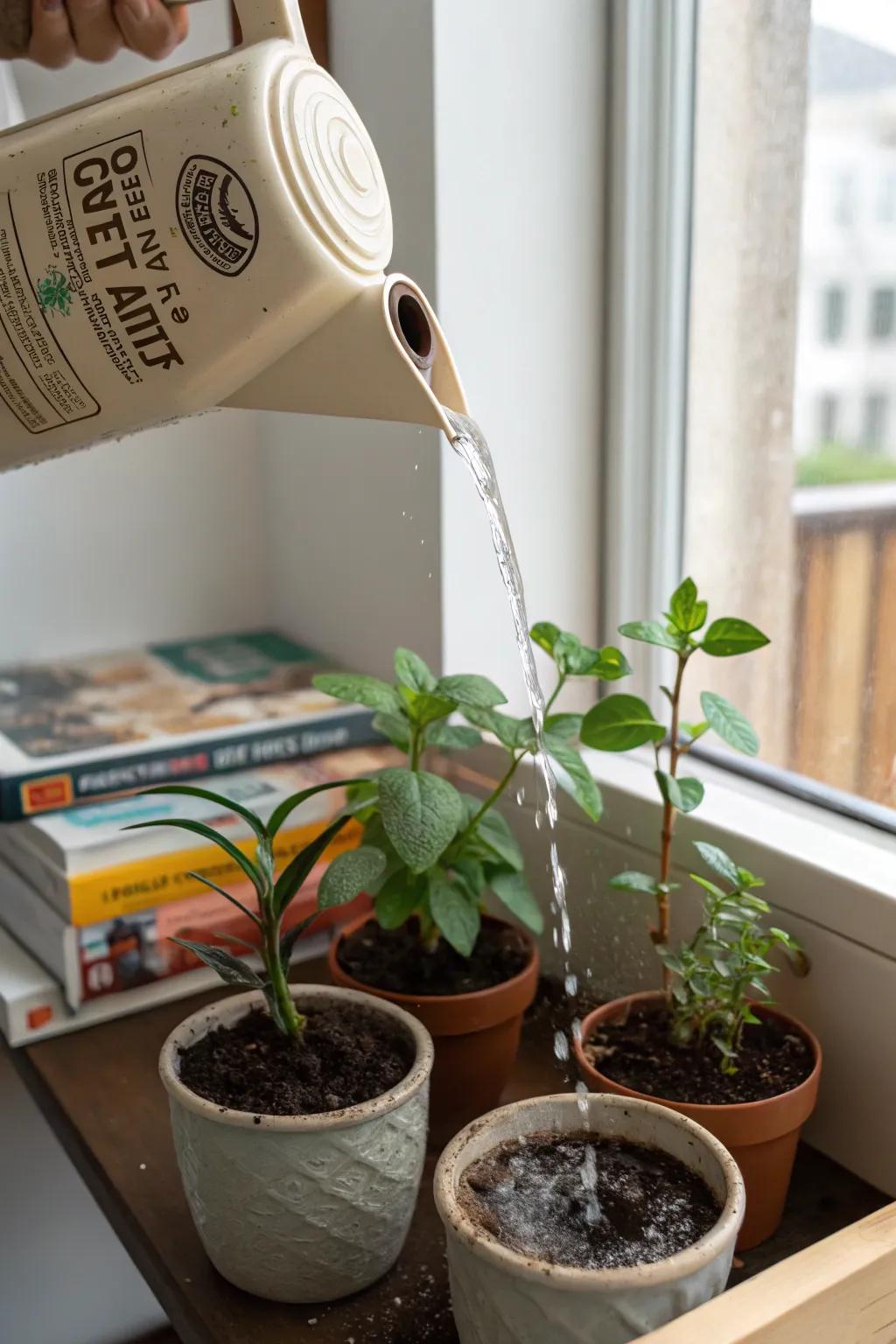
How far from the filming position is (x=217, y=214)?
579mm

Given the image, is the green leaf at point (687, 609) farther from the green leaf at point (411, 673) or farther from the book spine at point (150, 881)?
the book spine at point (150, 881)

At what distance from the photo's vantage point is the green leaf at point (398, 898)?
818 millimetres

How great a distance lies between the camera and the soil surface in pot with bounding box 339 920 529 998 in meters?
0.84

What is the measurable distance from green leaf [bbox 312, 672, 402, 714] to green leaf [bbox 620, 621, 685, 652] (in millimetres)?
157

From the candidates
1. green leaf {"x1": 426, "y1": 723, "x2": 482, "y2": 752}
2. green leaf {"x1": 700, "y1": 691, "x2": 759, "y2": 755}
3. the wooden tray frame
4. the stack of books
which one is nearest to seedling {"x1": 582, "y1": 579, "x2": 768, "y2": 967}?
green leaf {"x1": 700, "y1": 691, "x2": 759, "y2": 755}

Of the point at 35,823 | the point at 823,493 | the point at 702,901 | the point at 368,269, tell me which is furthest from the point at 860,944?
the point at 35,823

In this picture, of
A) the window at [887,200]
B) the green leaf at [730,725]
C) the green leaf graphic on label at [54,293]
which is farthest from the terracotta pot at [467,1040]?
the window at [887,200]

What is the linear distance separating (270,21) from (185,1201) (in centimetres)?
65

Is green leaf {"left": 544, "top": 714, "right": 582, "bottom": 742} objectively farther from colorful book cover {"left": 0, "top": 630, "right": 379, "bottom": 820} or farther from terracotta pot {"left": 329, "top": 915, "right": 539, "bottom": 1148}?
colorful book cover {"left": 0, "top": 630, "right": 379, "bottom": 820}

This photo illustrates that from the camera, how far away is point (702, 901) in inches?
34.4

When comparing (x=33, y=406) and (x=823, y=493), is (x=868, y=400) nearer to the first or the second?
(x=823, y=493)

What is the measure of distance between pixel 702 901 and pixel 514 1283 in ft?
1.21

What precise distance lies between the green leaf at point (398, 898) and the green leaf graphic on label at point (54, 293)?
406mm

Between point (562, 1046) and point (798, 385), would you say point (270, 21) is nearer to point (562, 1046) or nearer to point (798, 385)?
point (798, 385)
